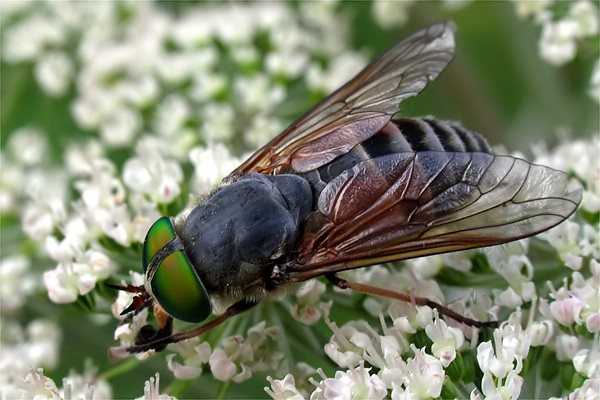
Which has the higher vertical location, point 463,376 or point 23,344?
point 463,376

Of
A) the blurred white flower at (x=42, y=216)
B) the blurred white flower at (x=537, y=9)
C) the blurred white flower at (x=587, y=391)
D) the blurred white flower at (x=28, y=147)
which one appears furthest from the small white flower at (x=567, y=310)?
the blurred white flower at (x=28, y=147)

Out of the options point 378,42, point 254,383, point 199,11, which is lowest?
point 254,383

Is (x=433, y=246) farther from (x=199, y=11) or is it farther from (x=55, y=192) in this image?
(x=199, y=11)

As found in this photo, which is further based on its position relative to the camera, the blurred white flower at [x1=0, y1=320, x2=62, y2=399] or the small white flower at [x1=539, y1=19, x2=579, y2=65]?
the small white flower at [x1=539, y1=19, x2=579, y2=65]

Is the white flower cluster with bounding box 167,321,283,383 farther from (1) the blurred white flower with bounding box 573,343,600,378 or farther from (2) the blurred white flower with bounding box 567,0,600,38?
(2) the blurred white flower with bounding box 567,0,600,38

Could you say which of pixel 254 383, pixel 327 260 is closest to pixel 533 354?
pixel 327 260

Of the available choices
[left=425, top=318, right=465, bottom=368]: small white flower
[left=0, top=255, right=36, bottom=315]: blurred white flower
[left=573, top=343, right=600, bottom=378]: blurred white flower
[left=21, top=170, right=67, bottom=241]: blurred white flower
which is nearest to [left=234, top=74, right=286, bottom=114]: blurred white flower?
[left=21, top=170, right=67, bottom=241]: blurred white flower
